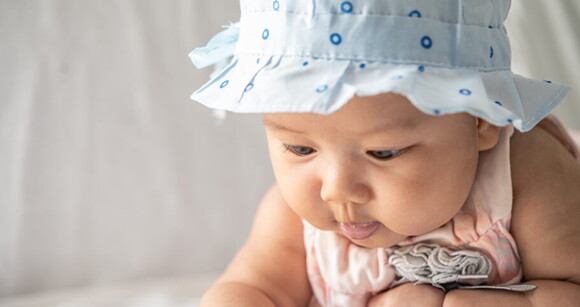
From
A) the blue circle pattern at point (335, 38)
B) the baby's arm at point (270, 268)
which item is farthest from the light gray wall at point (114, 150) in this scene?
the blue circle pattern at point (335, 38)

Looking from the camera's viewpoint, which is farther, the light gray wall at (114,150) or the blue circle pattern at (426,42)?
the light gray wall at (114,150)

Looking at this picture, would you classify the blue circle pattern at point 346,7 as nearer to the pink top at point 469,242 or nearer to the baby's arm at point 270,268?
the pink top at point 469,242

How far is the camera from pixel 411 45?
0.68 metres

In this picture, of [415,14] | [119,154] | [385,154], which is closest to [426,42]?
[415,14]

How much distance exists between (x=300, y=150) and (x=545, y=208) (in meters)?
0.33

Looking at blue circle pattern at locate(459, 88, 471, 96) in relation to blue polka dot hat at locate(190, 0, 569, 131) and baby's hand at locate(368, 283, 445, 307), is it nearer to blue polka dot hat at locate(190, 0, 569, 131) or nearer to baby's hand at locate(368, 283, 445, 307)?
blue polka dot hat at locate(190, 0, 569, 131)

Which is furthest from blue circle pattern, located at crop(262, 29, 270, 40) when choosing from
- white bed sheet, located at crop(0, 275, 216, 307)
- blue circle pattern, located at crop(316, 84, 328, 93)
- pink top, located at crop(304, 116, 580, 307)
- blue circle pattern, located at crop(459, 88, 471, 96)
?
white bed sheet, located at crop(0, 275, 216, 307)

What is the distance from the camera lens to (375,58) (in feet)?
2.21

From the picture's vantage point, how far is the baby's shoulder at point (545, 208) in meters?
0.85

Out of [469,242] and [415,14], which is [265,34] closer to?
[415,14]

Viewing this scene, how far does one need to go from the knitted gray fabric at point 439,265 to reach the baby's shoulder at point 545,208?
6cm

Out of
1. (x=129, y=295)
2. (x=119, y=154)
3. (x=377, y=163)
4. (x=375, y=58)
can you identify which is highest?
(x=375, y=58)

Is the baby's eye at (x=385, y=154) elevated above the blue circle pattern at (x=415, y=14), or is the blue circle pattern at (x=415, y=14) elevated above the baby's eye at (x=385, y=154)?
the blue circle pattern at (x=415, y=14)

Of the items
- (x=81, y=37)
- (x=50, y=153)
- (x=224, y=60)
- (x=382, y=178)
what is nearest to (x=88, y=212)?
(x=50, y=153)
